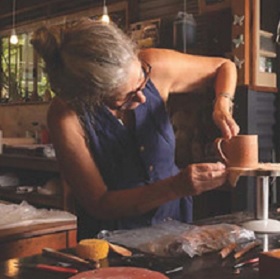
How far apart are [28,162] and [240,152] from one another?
11.4ft

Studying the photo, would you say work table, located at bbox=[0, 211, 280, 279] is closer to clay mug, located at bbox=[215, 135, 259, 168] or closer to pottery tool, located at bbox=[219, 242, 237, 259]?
pottery tool, located at bbox=[219, 242, 237, 259]

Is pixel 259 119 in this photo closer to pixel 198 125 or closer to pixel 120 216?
pixel 198 125

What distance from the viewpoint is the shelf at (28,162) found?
15.4ft

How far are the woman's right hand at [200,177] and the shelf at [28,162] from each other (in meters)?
2.91

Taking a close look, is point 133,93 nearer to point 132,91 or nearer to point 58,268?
point 132,91

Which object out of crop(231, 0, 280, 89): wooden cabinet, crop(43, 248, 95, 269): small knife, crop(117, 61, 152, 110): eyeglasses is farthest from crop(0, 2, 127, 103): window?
crop(43, 248, 95, 269): small knife

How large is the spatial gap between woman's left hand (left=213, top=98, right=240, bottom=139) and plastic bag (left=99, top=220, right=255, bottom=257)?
38 centimetres

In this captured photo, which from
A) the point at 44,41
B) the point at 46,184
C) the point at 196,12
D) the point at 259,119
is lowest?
the point at 46,184

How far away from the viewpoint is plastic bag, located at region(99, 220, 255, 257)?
151 cm

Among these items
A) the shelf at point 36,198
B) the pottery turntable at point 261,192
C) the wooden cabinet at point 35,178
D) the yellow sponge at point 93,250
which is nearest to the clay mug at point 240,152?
the pottery turntable at point 261,192

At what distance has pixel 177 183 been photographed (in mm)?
1736

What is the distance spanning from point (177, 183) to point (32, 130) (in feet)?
14.9

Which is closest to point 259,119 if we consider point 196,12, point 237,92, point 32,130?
point 237,92

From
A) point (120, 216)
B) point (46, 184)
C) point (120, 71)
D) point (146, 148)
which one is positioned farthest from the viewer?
point (46, 184)
